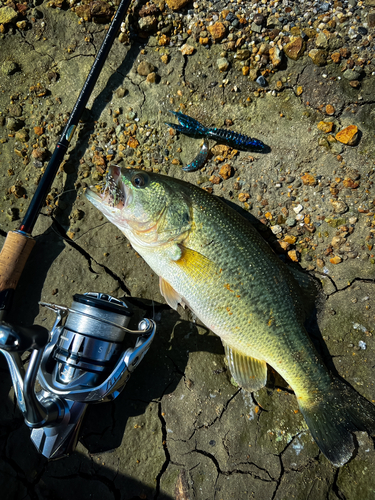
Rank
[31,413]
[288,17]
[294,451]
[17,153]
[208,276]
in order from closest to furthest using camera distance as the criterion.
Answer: [31,413] → [208,276] → [294,451] → [288,17] → [17,153]

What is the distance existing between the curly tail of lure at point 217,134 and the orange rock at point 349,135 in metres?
0.60

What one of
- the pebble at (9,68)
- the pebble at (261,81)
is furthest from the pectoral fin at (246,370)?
the pebble at (9,68)

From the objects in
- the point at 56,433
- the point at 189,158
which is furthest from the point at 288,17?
the point at 56,433

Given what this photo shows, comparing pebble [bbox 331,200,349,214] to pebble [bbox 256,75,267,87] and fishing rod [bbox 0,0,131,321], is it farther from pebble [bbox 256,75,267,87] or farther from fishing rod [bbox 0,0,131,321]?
fishing rod [bbox 0,0,131,321]

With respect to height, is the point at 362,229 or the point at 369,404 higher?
the point at 362,229

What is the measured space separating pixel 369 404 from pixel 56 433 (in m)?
2.25

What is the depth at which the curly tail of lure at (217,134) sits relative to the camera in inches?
104

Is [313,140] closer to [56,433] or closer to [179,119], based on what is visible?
[179,119]

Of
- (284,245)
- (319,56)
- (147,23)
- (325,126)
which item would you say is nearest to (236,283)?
(284,245)

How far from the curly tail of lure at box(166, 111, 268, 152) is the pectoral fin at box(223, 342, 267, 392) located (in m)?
1.63

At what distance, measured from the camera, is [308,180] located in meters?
2.63

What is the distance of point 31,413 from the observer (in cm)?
193

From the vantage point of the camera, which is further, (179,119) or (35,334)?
(179,119)

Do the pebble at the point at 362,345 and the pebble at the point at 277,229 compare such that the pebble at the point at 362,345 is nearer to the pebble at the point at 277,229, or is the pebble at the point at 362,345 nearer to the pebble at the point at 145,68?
the pebble at the point at 277,229
